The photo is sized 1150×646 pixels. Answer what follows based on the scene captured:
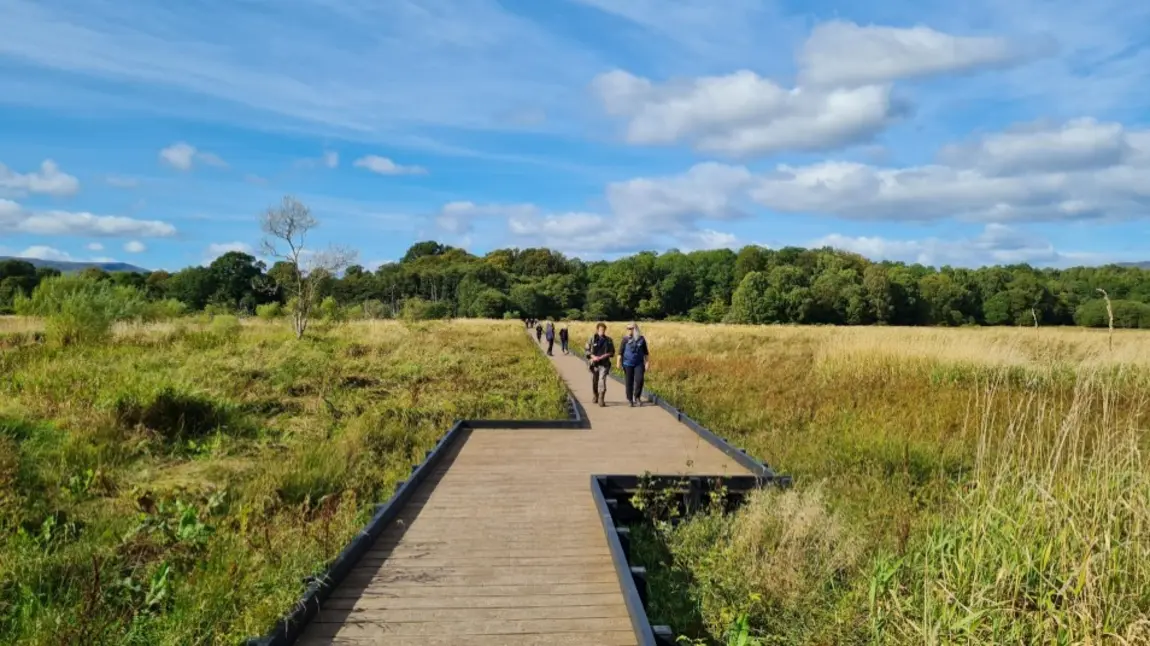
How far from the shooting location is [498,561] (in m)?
5.05

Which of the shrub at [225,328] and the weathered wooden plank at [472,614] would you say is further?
the shrub at [225,328]

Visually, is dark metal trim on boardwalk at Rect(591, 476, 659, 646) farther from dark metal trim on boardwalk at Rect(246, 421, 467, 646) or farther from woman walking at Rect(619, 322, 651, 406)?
woman walking at Rect(619, 322, 651, 406)

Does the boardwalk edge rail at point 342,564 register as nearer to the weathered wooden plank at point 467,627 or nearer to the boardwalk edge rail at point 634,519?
the weathered wooden plank at point 467,627

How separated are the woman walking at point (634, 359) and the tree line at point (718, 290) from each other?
45.3 metres

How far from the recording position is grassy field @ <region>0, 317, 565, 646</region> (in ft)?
15.1

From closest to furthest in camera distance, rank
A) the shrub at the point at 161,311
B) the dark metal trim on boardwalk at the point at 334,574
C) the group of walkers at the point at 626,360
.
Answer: the dark metal trim on boardwalk at the point at 334,574 → the group of walkers at the point at 626,360 → the shrub at the point at 161,311

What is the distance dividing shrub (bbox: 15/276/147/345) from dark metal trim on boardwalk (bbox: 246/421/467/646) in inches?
773

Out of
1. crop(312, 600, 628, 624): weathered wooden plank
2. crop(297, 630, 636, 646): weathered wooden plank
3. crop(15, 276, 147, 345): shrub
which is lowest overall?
crop(297, 630, 636, 646): weathered wooden plank

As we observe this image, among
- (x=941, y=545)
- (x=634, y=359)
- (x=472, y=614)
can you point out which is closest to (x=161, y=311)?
(x=634, y=359)

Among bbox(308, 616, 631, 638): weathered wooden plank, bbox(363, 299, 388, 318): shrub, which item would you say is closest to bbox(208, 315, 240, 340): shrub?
bbox(308, 616, 631, 638): weathered wooden plank

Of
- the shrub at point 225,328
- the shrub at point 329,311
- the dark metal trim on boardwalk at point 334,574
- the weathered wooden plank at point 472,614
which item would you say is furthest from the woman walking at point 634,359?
the shrub at point 329,311

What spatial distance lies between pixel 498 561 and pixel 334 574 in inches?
47.1

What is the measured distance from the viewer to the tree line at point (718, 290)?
74938 millimetres

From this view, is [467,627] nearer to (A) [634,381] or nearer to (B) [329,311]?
(A) [634,381]
